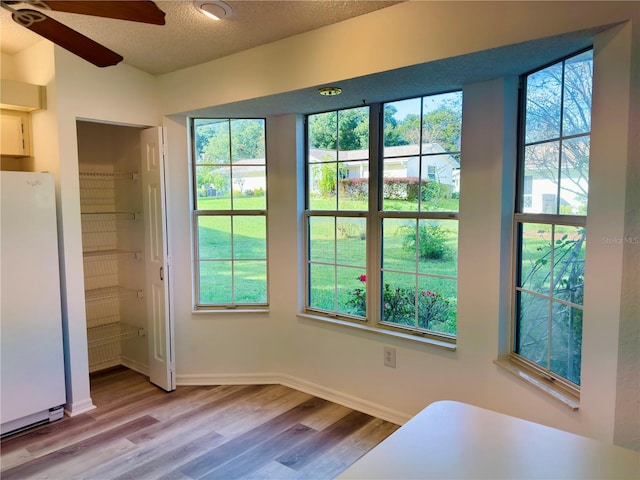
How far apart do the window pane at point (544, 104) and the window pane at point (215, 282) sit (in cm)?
236

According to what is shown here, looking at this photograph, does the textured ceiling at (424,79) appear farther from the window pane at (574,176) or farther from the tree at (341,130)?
the window pane at (574,176)

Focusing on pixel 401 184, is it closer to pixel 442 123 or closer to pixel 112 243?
pixel 442 123

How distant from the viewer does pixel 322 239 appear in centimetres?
320

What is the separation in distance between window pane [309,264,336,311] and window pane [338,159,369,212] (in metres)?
0.50

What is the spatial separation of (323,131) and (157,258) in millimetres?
1642

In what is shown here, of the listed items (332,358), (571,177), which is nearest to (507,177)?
(571,177)

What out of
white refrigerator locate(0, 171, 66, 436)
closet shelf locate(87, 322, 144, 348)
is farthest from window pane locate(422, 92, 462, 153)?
closet shelf locate(87, 322, 144, 348)

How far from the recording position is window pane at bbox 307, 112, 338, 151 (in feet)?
10.1

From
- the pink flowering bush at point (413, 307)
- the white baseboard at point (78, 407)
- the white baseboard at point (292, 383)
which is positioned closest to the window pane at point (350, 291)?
the pink flowering bush at point (413, 307)

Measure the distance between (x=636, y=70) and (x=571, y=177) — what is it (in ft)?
1.75

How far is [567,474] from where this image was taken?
0.98 metres

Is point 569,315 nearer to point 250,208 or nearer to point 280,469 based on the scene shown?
point 280,469

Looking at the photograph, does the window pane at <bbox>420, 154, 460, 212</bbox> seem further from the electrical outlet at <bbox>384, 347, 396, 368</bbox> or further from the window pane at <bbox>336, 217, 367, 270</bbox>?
the electrical outlet at <bbox>384, 347, 396, 368</bbox>

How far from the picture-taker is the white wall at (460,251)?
Result: 1633 mm
